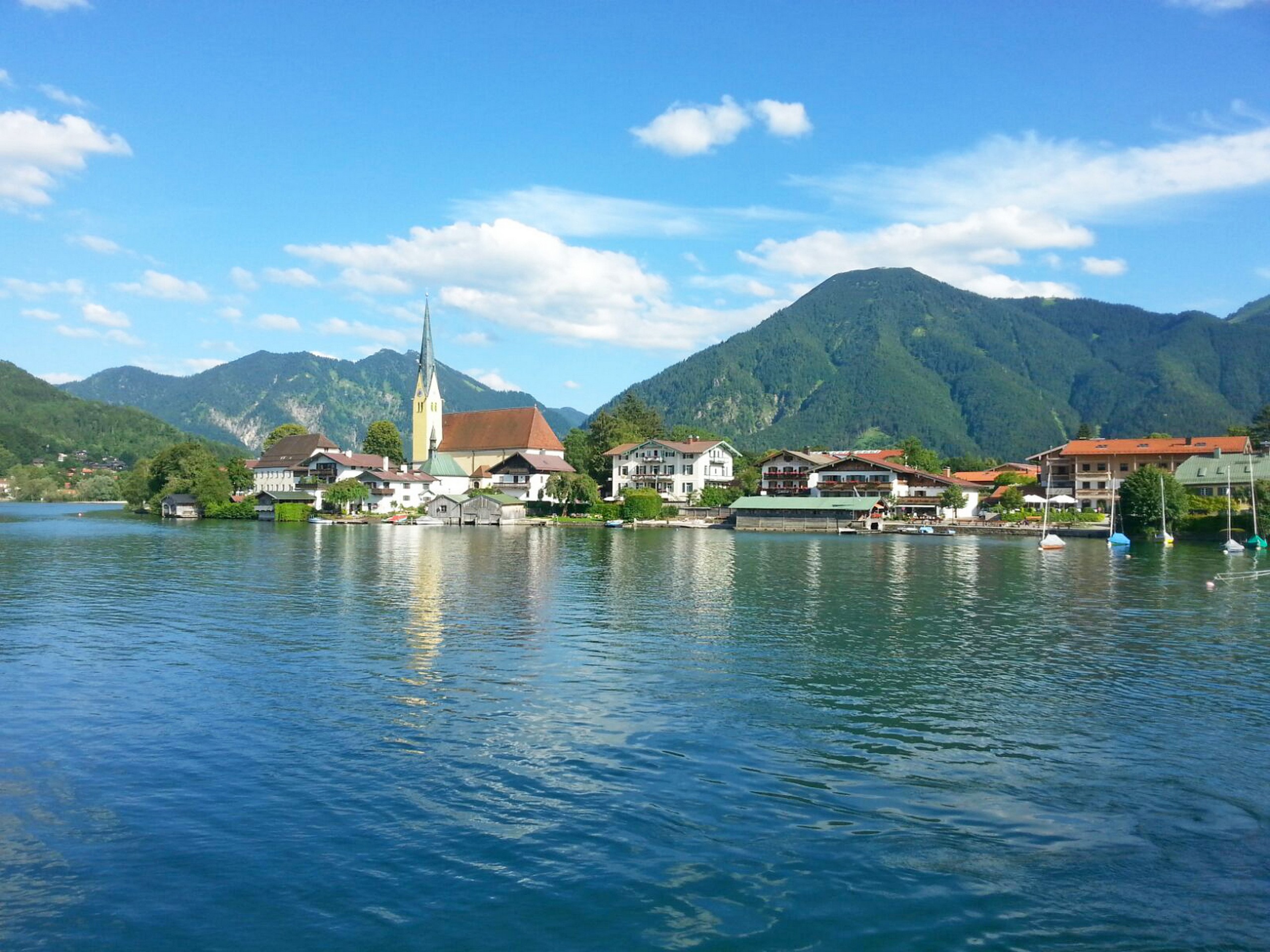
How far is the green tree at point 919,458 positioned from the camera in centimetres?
12412

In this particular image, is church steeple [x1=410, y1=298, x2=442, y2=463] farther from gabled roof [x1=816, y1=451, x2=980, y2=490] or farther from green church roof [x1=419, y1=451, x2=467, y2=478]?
gabled roof [x1=816, y1=451, x2=980, y2=490]

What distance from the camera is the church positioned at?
365 ft

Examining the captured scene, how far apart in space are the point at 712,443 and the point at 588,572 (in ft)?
215

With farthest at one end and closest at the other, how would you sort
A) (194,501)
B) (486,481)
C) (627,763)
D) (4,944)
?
(486,481) < (194,501) < (627,763) < (4,944)

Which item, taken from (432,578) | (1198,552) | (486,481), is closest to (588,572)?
(432,578)

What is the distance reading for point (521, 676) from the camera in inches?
808

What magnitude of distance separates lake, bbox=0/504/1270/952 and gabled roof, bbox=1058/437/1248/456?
6811 cm

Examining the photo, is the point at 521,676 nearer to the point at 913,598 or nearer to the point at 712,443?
the point at 913,598

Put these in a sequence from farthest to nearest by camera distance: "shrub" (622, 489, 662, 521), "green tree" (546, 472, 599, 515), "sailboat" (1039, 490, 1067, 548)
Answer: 1. "green tree" (546, 472, 599, 515)
2. "shrub" (622, 489, 662, 521)
3. "sailboat" (1039, 490, 1067, 548)

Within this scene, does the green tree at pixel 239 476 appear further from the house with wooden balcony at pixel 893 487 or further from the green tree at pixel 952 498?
the green tree at pixel 952 498

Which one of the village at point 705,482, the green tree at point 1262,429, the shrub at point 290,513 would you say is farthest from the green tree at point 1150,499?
the shrub at point 290,513

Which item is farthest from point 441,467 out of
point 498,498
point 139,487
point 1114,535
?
point 1114,535

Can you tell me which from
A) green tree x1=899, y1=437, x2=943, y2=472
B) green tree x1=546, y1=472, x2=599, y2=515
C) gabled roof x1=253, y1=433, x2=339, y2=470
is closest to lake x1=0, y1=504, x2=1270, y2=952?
green tree x1=546, y1=472, x2=599, y2=515

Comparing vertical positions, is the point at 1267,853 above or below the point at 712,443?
below
